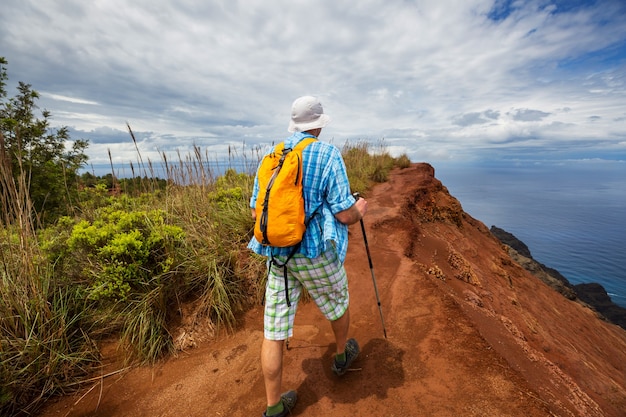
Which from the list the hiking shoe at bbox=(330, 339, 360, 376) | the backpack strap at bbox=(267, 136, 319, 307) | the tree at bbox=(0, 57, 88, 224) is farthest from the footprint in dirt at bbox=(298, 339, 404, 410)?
the tree at bbox=(0, 57, 88, 224)

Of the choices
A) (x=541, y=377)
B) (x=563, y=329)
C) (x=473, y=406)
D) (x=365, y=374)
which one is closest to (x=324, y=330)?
(x=365, y=374)

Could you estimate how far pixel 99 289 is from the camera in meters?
3.06

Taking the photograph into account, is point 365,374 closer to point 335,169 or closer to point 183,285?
point 335,169

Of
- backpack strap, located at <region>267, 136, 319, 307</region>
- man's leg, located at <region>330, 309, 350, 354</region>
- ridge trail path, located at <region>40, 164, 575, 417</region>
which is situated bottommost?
ridge trail path, located at <region>40, 164, 575, 417</region>

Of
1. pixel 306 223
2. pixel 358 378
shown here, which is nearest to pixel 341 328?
pixel 358 378

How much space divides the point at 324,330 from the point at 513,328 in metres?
2.45

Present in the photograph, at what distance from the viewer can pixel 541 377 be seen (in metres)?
2.55

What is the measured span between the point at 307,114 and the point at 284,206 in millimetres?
649

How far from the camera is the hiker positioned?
5.96 feet

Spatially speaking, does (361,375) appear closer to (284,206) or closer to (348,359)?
(348,359)

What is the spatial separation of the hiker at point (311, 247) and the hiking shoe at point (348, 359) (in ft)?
1.78

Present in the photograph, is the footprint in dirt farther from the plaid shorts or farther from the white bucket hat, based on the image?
the white bucket hat

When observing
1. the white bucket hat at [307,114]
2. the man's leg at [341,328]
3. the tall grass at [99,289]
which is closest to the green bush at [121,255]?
the tall grass at [99,289]

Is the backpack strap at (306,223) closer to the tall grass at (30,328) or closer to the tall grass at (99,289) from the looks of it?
the tall grass at (99,289)
